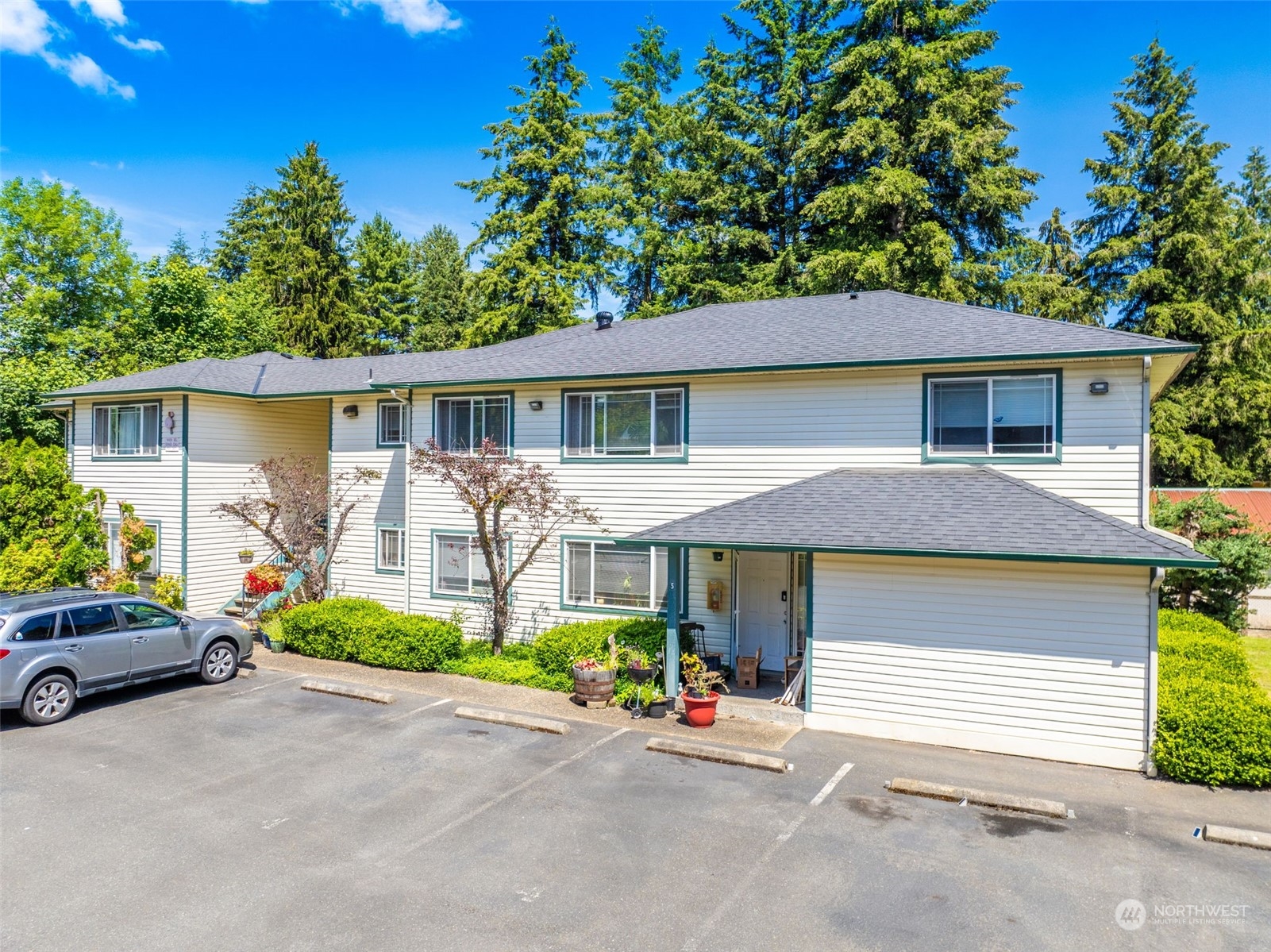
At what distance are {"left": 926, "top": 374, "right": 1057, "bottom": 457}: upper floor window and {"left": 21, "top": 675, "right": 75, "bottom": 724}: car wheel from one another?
1385 centimetres

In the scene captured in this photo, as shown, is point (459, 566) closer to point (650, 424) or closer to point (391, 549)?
point (391, 549)

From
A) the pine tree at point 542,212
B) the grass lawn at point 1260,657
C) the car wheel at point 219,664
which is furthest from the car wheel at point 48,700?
the pine tree at point 542,212

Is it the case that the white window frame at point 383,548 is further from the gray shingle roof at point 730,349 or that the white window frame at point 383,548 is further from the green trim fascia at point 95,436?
the green trim fascia at point 95,436

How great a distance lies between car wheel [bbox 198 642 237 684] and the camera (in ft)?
42.0

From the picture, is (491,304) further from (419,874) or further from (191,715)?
(419,874)

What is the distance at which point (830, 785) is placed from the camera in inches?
345

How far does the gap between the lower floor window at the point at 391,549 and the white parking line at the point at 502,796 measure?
8.17m

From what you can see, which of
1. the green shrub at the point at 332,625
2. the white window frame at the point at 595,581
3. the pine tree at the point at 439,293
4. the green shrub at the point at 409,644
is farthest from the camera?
the pine tree at the point at 439,293

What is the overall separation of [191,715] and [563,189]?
26.1m

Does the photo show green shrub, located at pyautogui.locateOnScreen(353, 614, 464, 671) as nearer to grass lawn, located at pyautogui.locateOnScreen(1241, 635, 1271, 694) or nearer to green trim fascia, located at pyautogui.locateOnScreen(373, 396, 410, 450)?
green trim fascia, located at pyautogui.locateOnScreen(373, 396, 410, 450)

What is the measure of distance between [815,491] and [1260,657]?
1114 centimetres

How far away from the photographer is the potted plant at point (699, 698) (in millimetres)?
10812

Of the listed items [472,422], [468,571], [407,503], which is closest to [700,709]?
[468,571]

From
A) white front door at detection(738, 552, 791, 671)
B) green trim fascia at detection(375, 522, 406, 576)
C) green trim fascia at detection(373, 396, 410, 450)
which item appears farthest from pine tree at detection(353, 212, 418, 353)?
white front door at detection(738, 552, 791, 671)
